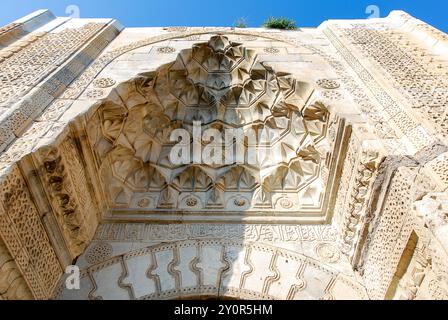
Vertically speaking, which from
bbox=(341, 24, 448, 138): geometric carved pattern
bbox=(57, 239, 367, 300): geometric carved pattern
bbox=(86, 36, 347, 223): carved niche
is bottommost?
bbox=(57, 239, 367, 300): geometric carved pattern

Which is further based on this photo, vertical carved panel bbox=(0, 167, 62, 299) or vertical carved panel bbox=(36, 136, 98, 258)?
vertical carved panel bbox=(36, 136, 98, 258)

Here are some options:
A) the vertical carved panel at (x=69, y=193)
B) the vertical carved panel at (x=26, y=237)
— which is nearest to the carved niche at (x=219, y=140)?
the vertical carved panel at (x=69, y=193)

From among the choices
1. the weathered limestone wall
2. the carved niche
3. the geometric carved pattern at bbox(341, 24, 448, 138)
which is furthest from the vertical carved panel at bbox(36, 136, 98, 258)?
the geometric carved pattern at bbox(341, 24, 448, 138)

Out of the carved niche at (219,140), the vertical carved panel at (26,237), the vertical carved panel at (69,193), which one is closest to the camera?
the vertical carved panel at (26,237)

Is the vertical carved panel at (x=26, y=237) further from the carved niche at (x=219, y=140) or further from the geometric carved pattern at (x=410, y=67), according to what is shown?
the geometric carved pattern at (x=410, y=67)

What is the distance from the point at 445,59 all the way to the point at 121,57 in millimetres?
3652

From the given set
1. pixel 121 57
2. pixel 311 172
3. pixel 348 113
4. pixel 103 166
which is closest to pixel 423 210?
pixel 348 113

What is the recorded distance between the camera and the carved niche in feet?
12.6

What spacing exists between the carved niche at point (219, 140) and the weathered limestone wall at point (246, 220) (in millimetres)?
65

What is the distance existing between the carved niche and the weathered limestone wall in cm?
6

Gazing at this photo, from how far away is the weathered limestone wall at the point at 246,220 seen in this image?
8.46ft

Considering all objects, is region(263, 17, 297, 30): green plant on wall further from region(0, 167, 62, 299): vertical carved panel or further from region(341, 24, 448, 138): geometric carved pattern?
region(0, 167, 62, 299): vertical carved panel

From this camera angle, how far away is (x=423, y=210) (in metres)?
2.30
